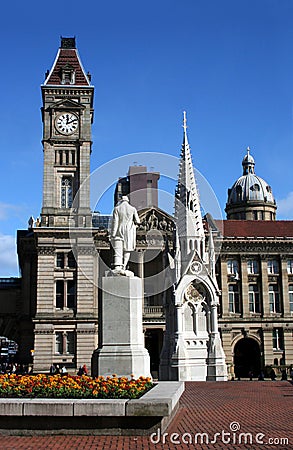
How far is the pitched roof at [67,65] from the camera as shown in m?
63.8

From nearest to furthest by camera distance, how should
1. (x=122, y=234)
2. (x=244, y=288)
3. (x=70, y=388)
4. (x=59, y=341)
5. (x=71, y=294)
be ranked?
(x=70, y=388) < (x=122, y=234) < (x=59, y=341) < (x=71, y=294) < (x=244, y=288)

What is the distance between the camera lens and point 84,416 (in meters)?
13.4

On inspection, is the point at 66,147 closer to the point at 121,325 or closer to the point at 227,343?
the point at 227,343

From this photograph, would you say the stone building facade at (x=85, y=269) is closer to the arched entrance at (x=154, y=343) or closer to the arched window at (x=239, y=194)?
the arched entrance at (x=154, y=343)

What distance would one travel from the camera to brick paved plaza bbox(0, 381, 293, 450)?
40.7 feet

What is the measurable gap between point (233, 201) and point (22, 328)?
5890 centimetres

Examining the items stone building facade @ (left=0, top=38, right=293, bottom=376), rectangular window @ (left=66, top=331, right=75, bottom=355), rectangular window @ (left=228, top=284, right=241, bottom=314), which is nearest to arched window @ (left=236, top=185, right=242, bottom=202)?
stone building facade @ (left=0, top=38, right=293, bottom=376)

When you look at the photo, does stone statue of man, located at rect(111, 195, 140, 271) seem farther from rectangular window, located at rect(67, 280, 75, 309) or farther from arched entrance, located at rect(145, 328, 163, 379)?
arched entrance, located at rect(145, 328, 163, 379)

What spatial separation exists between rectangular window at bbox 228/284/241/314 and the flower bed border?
2234 inches

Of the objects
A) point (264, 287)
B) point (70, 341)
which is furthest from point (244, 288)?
point (70, 341)

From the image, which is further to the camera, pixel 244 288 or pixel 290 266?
pixel 290 266

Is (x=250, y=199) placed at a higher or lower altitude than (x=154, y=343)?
higher

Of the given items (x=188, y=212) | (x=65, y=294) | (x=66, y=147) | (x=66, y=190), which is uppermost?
(x=66, y=147)

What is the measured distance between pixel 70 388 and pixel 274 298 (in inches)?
2277
